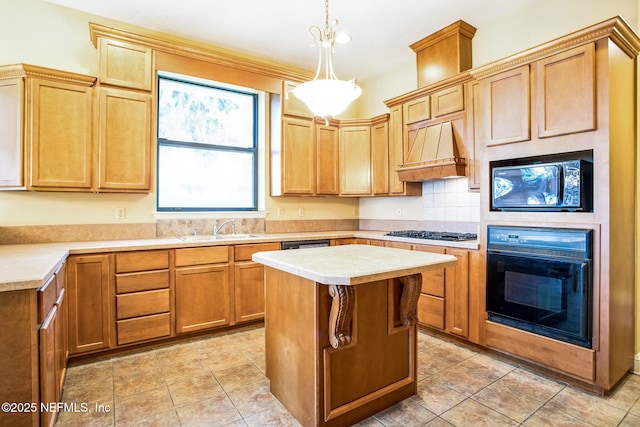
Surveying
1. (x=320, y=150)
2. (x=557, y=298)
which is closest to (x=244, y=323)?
(x=320, y=150)

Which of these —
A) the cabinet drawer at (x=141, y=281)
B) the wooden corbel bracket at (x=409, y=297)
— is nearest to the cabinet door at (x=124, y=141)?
the cabinet drawer at (x=141, y=281)

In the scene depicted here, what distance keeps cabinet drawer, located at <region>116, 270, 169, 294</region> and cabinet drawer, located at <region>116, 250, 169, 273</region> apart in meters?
0.04

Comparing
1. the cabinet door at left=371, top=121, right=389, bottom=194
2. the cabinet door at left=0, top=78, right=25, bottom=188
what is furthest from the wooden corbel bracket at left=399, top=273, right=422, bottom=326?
the cabinet door at left=0, top=78, right=25, bottom=188

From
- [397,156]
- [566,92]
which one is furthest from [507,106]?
[397,156]

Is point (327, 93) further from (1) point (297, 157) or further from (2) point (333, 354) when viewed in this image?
(1) point (297, 157)

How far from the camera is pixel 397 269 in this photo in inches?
67.1

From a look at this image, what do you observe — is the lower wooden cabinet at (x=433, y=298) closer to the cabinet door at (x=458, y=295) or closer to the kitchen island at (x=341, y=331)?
the cabinet door at (x=458, y=295)

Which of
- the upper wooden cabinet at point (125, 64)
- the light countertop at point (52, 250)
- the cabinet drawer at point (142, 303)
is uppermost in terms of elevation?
the upper wooden cabinet at point (125, 64)

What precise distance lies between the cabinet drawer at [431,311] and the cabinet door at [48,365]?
2850 mm

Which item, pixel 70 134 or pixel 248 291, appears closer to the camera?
pixel 70 134

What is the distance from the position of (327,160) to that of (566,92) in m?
2.56

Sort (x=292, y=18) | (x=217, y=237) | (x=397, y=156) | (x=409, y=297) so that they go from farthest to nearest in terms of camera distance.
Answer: (x=397, y=156)
(x=217, y=237)
(x=292, y=18)
(x=409, y=297)

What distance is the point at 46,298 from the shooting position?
167cm

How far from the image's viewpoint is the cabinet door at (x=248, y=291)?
3352mm
